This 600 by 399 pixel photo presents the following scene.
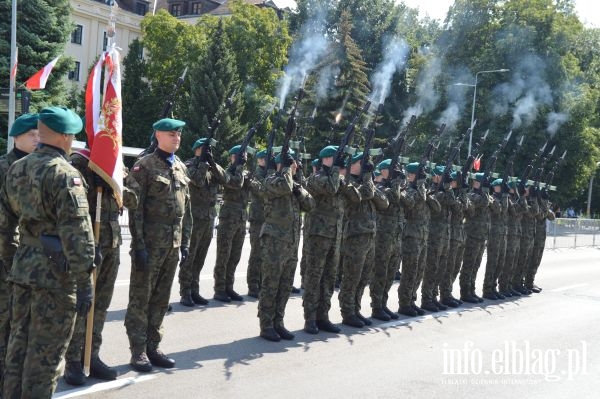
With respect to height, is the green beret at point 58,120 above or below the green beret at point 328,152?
below

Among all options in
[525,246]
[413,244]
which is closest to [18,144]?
[413,244]

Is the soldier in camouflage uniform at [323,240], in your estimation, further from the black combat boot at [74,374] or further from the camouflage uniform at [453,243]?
the camouflage uniform at [453,243]

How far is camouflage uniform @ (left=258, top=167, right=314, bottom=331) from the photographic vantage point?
7.45 meters

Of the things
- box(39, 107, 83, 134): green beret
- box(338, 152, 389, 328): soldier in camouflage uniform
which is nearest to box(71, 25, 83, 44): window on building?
box(338, 152, 389, 328): soldier in camouflage uniform

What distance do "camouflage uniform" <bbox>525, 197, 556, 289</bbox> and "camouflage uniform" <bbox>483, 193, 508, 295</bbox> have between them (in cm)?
141

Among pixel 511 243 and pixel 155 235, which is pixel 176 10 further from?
pixel 155 235

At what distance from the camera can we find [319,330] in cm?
823

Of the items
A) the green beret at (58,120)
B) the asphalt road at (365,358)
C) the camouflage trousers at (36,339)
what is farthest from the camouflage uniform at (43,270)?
the asphalt road at (365,358)

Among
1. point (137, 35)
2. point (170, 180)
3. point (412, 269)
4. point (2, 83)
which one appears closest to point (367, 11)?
point (137, 35)

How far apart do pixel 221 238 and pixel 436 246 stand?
3265 millimetres

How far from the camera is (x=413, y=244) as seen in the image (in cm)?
962

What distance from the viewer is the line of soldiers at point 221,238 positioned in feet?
13.7

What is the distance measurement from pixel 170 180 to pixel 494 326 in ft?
18.0

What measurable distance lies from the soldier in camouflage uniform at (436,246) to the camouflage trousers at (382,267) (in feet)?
3.74
